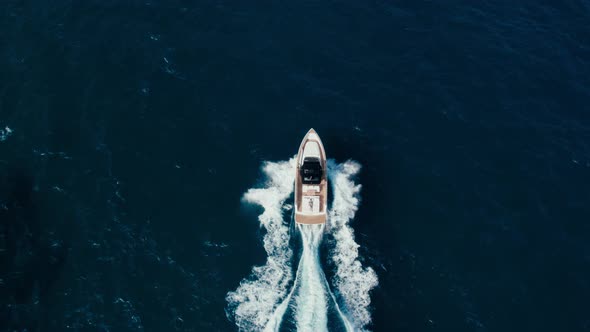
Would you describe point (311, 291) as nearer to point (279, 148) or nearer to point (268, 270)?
point (268, 270)

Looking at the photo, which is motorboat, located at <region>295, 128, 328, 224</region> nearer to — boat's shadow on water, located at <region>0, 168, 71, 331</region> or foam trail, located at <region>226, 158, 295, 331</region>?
foam trail, located at <region>226, 158, 295, 331</region>

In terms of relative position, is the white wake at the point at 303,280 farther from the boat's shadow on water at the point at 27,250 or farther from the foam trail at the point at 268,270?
the boat's shadow on water at the point at 27,250

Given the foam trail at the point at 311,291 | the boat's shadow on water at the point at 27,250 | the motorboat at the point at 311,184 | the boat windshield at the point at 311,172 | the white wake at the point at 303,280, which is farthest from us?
the boat windshield at the point at 311,172

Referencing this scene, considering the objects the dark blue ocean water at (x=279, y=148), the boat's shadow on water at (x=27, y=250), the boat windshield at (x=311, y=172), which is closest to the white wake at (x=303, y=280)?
the dark blue ocean water at (x=279, y=148)

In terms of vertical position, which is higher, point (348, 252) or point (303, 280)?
point (348, 252)

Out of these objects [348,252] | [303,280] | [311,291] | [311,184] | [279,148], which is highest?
[311,184]

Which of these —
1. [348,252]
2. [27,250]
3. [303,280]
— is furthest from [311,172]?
[27,250]
